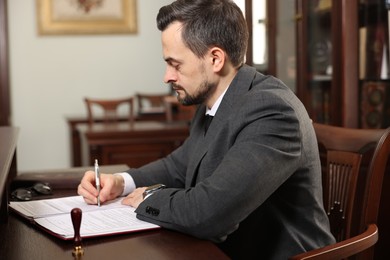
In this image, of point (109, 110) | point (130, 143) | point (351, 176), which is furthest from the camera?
point (109, 110)

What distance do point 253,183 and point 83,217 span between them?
45 cm

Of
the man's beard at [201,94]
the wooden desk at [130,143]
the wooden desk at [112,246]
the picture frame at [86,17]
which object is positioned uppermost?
the picture frame at [86,17]

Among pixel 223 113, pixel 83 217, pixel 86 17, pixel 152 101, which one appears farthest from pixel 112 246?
pixel 86 17

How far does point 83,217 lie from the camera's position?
5.22 feet

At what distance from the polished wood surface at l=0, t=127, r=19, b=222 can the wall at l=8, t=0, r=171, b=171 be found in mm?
4497

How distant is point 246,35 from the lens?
178cm

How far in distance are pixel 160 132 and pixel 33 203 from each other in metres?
2.88

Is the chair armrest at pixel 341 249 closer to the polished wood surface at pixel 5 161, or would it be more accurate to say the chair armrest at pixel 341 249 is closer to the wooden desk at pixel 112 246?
the wooden desk at pixel 112 246

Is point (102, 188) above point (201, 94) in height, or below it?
below

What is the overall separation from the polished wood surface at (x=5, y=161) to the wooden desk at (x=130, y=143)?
218 centimetres

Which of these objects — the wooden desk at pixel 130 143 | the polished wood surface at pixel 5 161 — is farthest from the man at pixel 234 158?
the wooden desk at pixel 130 143

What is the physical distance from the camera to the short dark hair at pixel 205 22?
1.72 meters

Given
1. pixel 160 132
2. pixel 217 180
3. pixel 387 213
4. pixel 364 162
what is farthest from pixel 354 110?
pixel 160 132

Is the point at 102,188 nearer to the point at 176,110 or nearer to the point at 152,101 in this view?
the point at 176,110
